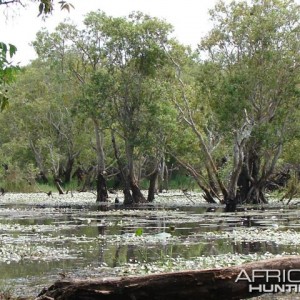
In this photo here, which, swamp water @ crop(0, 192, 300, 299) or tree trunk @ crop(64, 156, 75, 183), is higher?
tree trunk @ crop(64, 156, 75, 183)

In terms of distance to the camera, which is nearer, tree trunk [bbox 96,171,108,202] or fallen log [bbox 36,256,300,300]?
fallen log [bbox 36,256,300,300]

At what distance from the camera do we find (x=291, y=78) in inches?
1492

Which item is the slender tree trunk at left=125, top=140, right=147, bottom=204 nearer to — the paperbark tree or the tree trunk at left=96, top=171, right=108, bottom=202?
the tree trunk at left=96, top=171, right=108, bottom=202

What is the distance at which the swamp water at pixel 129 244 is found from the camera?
13844mm

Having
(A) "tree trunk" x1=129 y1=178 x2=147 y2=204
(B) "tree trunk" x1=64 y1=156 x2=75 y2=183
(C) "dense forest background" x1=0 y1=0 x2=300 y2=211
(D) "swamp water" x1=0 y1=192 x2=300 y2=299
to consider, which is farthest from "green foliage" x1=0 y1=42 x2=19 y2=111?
(B) "tree trunk" x1=64 y1=156 x2=75 y2=183

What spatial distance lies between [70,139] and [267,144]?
30.5 meters

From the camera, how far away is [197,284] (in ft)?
28.1

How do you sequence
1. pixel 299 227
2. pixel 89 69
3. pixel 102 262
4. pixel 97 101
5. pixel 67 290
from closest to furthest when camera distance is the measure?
pixel 67 290, pixel 102 262, pixel 299 227, pixel 97 101, pixel 89 69

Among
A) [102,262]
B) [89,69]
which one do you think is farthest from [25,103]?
[102,262]

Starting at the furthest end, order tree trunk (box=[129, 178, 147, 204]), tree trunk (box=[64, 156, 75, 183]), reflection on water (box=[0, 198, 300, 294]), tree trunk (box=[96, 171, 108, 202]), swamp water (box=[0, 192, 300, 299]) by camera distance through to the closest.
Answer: tree trunk (box=[64, 156, 75, 183]) → tree trunk (box=[96, 171, 108, 202]) → tree trunk (box=[129, 178, 147, 204]) → reflection on water (box=[0, 198, 300, 294]) → swamp water (box=[0, 192, 300, 299])

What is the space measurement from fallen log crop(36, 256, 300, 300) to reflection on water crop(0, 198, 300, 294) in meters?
0.99

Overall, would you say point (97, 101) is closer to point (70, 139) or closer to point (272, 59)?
point (272, 59)

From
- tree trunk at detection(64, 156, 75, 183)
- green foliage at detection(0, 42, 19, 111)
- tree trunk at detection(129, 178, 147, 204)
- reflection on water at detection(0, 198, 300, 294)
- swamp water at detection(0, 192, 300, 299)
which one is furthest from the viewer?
tree trunk at detection(64, 156, 75, 183)

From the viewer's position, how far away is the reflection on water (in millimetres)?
14524
